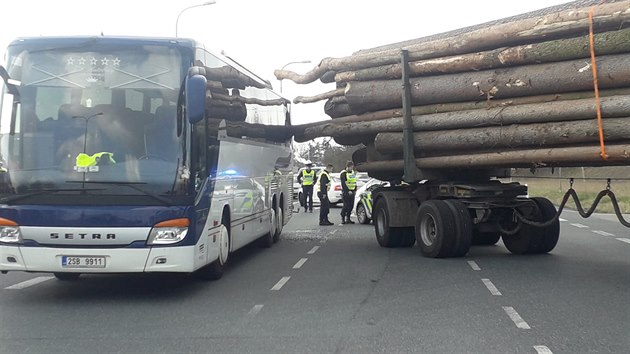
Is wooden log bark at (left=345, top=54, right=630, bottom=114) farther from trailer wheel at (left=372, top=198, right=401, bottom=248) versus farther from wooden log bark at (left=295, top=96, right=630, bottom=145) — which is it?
trailer wheel at (left=372, top=198, right=401, bottom=248)

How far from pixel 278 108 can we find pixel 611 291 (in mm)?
8098

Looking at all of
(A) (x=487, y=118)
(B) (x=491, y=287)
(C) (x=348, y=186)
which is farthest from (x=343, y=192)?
(B) (x=491, y=287)

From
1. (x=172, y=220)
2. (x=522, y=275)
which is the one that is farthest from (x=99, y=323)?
(x=522, y=275)

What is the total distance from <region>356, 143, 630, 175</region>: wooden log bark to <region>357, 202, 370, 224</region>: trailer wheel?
7.32m

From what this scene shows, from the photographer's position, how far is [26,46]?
26.1ft

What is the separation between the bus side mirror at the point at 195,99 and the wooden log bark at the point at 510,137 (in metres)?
4.77

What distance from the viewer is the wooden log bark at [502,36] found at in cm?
855

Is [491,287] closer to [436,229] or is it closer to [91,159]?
[436,229]

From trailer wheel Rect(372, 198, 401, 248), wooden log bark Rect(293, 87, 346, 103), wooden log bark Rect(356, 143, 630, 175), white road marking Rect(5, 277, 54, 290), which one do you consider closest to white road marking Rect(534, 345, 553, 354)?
wooden log bark Rect(356, 143, 630, 175)

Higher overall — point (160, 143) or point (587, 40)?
point (587, 40)

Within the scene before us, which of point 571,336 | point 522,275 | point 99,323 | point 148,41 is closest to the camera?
point 571,336

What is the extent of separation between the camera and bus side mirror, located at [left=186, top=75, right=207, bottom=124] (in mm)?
7727

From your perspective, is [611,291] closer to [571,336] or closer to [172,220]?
[571,336]

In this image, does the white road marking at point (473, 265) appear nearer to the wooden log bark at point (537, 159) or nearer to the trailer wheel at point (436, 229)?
the trailer wheel at point (436, 229)
